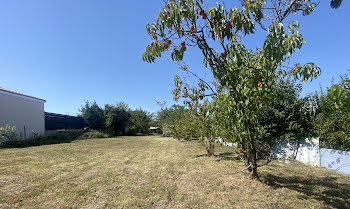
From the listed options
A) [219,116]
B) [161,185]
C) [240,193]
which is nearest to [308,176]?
[240,193]

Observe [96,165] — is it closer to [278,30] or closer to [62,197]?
[62,197]

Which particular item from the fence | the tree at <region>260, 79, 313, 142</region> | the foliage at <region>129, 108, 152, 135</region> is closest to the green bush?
the foliage at <region>129, 108, 152, 135</region>

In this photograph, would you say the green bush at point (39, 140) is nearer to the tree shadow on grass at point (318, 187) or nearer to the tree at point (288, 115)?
the tree shadow on grass at point (318, 187)

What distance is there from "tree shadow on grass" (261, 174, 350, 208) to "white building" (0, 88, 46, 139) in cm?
1442

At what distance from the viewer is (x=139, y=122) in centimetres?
2572

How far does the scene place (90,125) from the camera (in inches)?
794

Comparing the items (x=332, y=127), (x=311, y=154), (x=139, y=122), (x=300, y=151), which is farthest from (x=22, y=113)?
(x=332, y=127)

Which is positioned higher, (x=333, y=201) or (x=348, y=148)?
(x=348, y=148)

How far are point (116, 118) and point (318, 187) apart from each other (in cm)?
2094

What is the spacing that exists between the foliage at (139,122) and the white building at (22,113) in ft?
37.8

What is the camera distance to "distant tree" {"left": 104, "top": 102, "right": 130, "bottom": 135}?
68.8 ft

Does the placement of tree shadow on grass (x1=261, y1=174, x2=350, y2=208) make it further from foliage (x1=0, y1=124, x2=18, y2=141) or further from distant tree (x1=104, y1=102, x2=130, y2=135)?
distant tree (x1=104, y1=102, x2=130, y2=135)

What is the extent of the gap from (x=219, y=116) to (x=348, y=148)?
3.57m

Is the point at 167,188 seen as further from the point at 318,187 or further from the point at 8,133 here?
the point at 8,133
